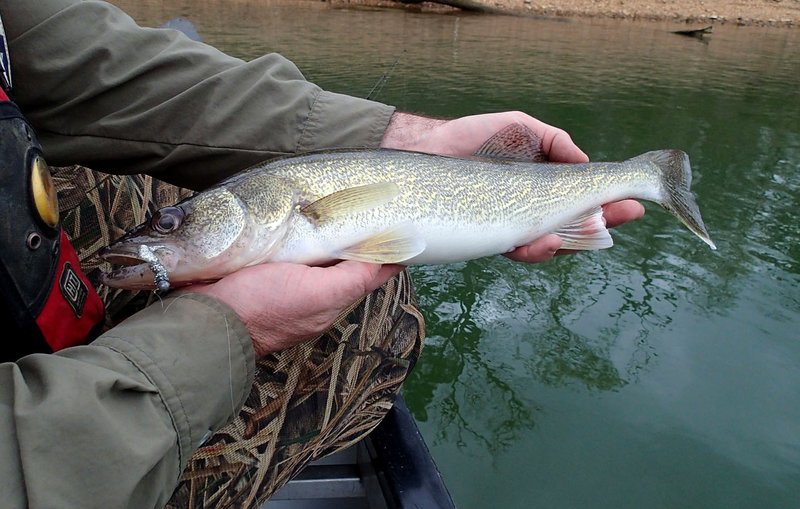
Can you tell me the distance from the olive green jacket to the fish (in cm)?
29

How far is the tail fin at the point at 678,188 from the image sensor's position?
3.23m

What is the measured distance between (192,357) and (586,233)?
2.04m

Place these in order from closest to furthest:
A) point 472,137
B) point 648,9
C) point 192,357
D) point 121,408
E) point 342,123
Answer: point 121,408
point 192,357
point 342,123
point 472,137
point 648,9

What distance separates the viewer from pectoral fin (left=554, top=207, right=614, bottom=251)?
2994 mm

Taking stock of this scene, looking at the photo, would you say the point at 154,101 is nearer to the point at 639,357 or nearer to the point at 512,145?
the point at 512,145

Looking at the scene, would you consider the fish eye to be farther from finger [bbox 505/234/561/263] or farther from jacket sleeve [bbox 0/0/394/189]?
finger [bbox 505/234/561/263]

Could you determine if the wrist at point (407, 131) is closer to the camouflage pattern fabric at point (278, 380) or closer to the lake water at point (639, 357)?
the camouflage pattern fabric at point (278, 380)

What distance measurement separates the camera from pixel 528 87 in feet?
42.9

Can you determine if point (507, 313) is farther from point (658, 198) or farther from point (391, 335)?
point (391, 335)

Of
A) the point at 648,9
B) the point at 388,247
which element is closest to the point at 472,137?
the point at 388,247

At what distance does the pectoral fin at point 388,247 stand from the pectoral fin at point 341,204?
13 centimetres

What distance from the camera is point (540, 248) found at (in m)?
2.90

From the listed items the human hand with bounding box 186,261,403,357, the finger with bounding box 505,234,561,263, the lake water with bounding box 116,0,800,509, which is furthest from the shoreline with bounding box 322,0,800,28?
the human hand with bounding box 186,261,403,357

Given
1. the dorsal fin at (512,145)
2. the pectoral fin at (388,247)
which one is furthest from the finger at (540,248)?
the pectoral fin at (388,247)
